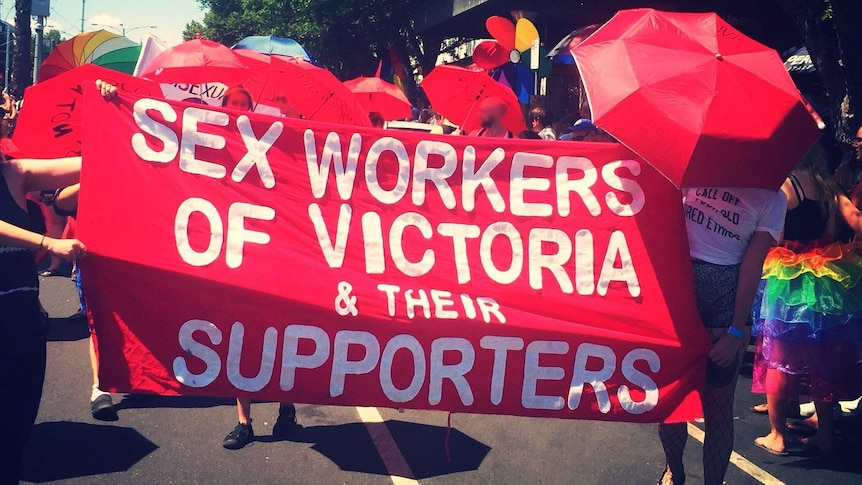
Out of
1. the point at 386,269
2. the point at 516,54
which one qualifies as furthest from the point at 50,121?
the point at 516,54

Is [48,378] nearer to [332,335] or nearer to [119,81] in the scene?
[119,81]

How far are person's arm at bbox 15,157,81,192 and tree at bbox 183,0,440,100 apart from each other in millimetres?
24357

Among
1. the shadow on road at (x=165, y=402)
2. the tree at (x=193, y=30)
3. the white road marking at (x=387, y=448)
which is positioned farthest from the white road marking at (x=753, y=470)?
the tree at (x=193, y=30)

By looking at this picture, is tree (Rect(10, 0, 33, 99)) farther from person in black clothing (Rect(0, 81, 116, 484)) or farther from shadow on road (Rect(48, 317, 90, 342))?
person in black clothing (Rect(0, 81, 116, 484))

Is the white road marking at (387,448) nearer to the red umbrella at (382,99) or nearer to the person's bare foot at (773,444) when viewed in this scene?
the person's bare foot at (773,444)

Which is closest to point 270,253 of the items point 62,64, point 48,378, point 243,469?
point 243,469

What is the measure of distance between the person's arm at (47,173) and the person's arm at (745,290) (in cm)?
288

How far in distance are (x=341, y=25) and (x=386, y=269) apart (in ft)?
100

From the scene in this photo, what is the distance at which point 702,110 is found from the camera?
9.59 feet

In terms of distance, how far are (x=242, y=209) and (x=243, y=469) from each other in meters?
1.60

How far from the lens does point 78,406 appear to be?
4.98 metres

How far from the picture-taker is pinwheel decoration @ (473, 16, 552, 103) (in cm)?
1191

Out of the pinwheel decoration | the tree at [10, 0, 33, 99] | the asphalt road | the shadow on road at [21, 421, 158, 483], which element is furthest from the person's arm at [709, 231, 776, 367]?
the tree at [10, 0, 33, 99]

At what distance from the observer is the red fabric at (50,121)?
14.0 feet
